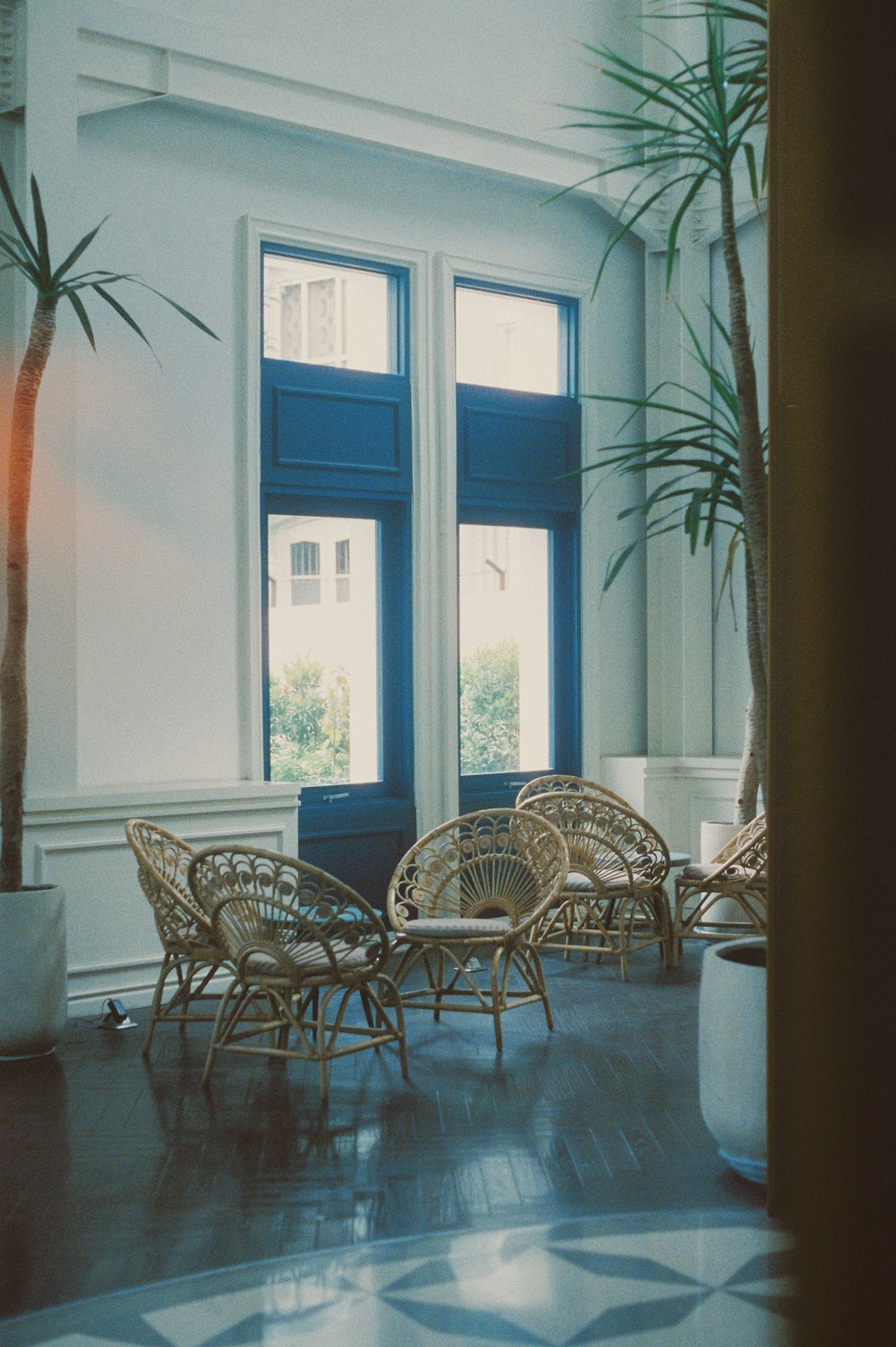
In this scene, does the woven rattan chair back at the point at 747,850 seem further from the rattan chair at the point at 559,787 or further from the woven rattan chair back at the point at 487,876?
the woven rattan chair back at the point at 487,876

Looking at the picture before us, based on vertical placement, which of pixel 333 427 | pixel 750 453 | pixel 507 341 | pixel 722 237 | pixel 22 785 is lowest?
pixel 22 785

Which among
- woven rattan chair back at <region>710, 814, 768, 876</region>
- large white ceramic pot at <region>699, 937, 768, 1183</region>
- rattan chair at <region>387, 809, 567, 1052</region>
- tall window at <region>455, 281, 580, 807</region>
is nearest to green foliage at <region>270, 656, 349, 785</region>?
tall window at <region>455, 281, 580, 807</region>

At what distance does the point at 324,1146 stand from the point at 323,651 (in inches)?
140

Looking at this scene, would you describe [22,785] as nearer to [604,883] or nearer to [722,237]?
[604,883]

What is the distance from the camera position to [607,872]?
21.9 feet

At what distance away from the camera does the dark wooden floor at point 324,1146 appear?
328cm

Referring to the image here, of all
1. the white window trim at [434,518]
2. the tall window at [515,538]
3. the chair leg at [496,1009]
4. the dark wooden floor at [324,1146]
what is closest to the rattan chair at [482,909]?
the chair leg at [496,1009]

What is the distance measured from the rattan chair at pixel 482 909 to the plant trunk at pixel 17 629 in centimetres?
148

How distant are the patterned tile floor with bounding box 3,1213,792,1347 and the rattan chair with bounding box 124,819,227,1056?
1.80m

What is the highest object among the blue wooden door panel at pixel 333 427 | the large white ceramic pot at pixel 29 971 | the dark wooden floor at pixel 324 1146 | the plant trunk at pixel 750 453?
the blue wooden door panel at pixel 333 427

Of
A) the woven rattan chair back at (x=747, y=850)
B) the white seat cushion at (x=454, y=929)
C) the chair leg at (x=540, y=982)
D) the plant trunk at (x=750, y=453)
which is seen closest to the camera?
the plant trunk at (x=750, y=453)

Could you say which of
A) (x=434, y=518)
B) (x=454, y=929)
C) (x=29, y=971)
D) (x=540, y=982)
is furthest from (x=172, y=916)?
(x=434, y=518)

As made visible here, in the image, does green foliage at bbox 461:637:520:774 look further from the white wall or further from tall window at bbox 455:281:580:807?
the white wall

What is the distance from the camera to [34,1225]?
132 inches
